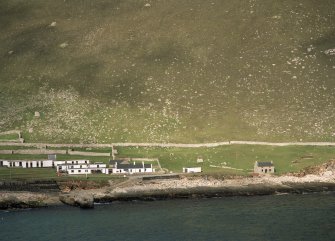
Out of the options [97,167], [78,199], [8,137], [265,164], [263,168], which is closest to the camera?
[78,199]

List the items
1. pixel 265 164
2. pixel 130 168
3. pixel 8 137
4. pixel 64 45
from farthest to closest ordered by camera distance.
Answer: pixel 64 45, pixel 8 137, pixel 265 164, pixel 130 168

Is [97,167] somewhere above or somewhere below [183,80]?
below

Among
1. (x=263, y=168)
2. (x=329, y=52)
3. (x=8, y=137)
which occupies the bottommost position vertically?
(x=263, y=168)

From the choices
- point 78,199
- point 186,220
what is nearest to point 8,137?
point 78,199

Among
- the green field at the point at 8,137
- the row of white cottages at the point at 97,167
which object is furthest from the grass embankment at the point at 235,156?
the green field at the point at 8,137

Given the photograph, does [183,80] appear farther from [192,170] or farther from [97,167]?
[97,167]

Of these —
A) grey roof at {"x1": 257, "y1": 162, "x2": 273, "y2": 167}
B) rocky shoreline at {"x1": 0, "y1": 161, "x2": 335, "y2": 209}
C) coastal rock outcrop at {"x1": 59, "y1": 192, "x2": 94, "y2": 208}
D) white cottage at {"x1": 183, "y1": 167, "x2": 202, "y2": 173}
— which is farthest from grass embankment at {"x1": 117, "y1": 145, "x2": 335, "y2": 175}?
coastal rock outcrop at {"x1": 59, "y1": 192, "x2": 94, "y2": 208}

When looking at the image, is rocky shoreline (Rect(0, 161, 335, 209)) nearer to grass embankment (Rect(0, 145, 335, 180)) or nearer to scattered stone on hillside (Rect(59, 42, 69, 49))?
grass embankment (Rect(0, 145, 335, 180))
